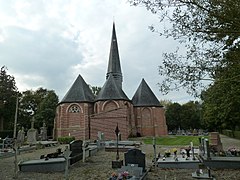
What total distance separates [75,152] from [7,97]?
120 ft

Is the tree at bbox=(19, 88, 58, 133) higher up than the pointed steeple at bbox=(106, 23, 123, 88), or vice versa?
the pointed steeple at bbox=(106, 23, 123, 88)

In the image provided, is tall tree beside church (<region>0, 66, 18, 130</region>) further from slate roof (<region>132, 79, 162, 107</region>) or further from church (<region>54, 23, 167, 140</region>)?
slate roof (<region>132, 79, 162, 107</region>)

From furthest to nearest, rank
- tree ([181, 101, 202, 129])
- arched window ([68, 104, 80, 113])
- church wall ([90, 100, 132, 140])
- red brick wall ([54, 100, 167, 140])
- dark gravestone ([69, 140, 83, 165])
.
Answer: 1. tree ([181, 101, 202, 129])
2. arched window ([68, 104, 80, 113])
3. red brick wall ([54, 100, 167, 140])
4. church wall ([90, 100, 132, 140])
5. dark gravestone ([69, 140, 83, 165])

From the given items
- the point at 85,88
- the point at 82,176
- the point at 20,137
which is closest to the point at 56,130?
the point at 85,88

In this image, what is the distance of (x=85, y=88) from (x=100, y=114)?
26.6 feet

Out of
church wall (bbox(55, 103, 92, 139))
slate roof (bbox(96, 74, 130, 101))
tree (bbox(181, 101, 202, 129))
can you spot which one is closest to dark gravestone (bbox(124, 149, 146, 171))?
church wall (bbox(55, 103, 92, 139))

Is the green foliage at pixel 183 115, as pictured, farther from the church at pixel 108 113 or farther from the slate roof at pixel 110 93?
the slate roof at pixel 110 93

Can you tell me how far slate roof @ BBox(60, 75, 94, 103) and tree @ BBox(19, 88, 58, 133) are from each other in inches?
404

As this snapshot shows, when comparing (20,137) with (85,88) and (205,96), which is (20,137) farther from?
(205,96)

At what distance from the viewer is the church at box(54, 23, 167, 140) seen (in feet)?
124

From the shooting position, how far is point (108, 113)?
38719 mm

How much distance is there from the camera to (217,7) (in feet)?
19.6

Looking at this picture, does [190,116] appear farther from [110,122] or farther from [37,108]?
[37,108]

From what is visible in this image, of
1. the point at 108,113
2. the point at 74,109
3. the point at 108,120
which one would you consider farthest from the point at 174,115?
the point at 74,109
